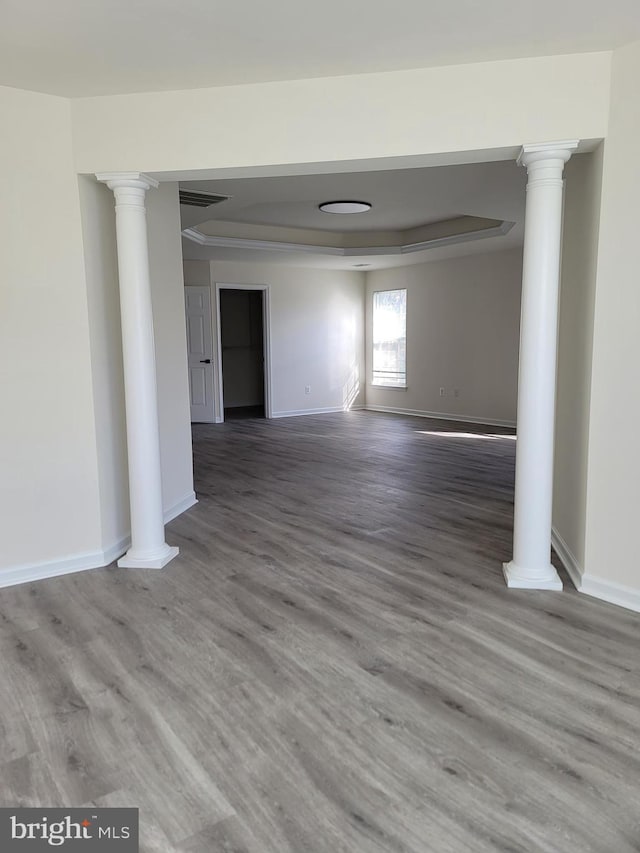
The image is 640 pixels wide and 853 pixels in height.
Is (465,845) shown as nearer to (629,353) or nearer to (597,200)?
(629,353)

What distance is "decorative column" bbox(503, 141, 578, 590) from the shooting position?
291 centimetres

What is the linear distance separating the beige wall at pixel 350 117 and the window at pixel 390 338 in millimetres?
7248

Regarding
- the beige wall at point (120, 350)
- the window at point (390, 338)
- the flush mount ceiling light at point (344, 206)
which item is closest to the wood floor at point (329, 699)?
the beige wall at point (120, 350)

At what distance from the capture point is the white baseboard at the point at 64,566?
3273 millimetres

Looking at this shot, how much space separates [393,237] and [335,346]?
7.67 ft

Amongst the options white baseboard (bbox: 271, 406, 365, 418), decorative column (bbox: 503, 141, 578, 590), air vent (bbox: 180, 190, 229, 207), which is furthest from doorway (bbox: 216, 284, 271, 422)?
decorative column (bbox: 503, 141, 578, 590)

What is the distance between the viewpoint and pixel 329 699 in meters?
2.15

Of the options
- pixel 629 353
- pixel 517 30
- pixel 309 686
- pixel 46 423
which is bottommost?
pixel 309 686

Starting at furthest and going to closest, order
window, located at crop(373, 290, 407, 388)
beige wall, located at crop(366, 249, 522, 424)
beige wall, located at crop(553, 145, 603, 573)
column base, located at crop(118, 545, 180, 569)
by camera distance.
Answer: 1. window, located at crop(373, 290, 407, 388)
2. beige wall, located at crop(366, 249, 522, 424)
3. column base, located at crop(118, 545, 180, 569)
4. beige wall, located at crop(553, 145, 603, 573)

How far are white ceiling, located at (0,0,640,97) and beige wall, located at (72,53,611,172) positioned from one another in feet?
0.26

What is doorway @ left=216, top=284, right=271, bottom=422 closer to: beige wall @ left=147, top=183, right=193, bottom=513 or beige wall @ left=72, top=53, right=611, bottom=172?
beige wall @ left=147, top=183, right=193, bottom=513

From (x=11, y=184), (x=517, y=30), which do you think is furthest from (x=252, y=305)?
(x=517, y=30)

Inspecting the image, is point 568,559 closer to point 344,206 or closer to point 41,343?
point 41,343

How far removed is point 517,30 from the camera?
2.51 metres
